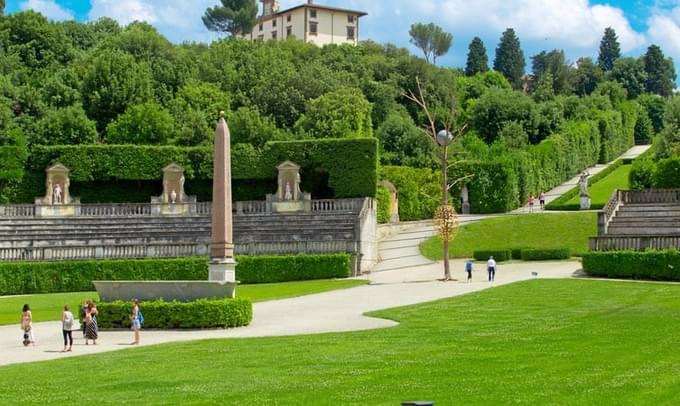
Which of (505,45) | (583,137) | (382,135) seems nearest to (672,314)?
(382,135)

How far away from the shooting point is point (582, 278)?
4316 centimetres

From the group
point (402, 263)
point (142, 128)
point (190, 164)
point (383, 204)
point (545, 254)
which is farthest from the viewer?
point (142, 128)

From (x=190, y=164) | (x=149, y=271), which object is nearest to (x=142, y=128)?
(x=190, y=164)

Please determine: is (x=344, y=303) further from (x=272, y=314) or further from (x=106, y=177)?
(x=106, y=177)

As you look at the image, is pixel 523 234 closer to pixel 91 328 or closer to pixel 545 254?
pixel 545 254

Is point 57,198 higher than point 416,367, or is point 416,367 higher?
point 57,198

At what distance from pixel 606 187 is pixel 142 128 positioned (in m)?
39.0

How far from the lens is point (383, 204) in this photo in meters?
67.4

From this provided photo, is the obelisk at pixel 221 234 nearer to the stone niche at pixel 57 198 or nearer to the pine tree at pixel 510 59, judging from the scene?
the stone niche at pixel 57 198

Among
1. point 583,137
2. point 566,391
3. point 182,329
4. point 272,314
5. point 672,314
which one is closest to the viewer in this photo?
point 566,391

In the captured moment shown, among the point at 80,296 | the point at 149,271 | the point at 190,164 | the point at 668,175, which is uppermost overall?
the point at 190,164

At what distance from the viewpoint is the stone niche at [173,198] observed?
65.1 meters

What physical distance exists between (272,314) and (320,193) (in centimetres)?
3367

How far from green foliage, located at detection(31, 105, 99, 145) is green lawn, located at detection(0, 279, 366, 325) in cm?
2653
